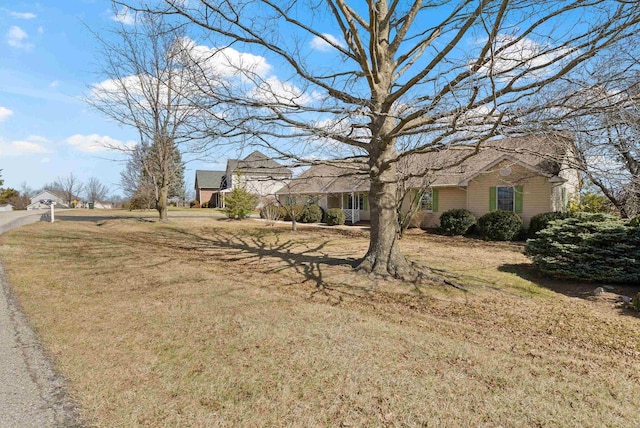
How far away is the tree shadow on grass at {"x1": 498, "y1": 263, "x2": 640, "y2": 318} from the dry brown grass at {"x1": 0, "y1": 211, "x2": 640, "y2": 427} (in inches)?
3.5

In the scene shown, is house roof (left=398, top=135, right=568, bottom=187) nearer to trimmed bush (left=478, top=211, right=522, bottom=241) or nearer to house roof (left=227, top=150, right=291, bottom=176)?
trimmed bush (left=478, top=211, right=522, bottom=241)

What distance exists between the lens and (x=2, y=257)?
9.05 m

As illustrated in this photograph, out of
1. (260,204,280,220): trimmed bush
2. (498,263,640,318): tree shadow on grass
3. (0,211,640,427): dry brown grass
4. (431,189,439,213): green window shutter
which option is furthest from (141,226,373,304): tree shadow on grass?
(431,189,439,213): green window shutter

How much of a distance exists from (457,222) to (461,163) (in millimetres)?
8993

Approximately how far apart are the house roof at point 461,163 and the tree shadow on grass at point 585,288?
2.65 metres

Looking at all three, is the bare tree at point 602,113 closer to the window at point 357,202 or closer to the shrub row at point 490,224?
the shrub row at point 490,224

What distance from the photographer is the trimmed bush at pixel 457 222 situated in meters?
16.1

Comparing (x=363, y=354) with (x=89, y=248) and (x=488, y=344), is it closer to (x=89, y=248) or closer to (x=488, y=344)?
(x=488, y=344)

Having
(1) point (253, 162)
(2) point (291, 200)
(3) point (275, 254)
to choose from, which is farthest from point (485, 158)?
(1) point (253, 162)

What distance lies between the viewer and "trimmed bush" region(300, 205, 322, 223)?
76.5 feet

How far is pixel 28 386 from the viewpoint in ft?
10.4

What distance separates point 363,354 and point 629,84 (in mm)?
5605

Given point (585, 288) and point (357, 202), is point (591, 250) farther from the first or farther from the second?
point (357, 202)

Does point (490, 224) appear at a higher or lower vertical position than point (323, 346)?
higher
